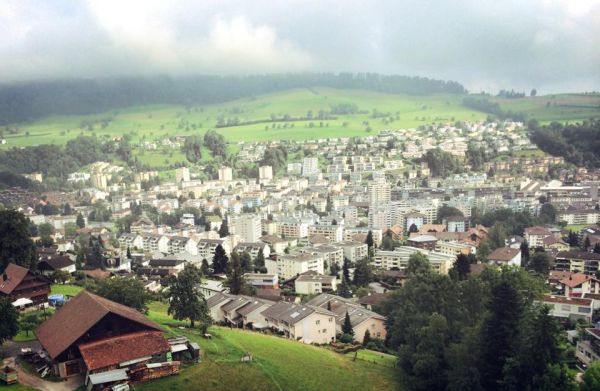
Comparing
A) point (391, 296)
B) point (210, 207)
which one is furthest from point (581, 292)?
point (210, 207)

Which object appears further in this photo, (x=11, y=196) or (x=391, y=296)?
(x=11, y=196)

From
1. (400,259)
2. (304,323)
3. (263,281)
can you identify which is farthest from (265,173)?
(304,323)

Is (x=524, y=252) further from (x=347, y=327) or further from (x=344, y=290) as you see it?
(x=347, y=327)

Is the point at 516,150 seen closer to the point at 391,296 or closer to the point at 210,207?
the point at 210,207

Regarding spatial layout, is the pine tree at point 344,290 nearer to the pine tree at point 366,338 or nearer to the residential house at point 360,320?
the residential house at point 360,320

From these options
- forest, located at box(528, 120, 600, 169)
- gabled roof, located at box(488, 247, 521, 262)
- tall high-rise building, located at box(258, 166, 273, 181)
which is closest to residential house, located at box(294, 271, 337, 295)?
gabled roof, located at box(488, 247, 521, 262)

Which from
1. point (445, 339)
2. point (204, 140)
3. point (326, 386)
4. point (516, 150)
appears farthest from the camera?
point (204, 140)
